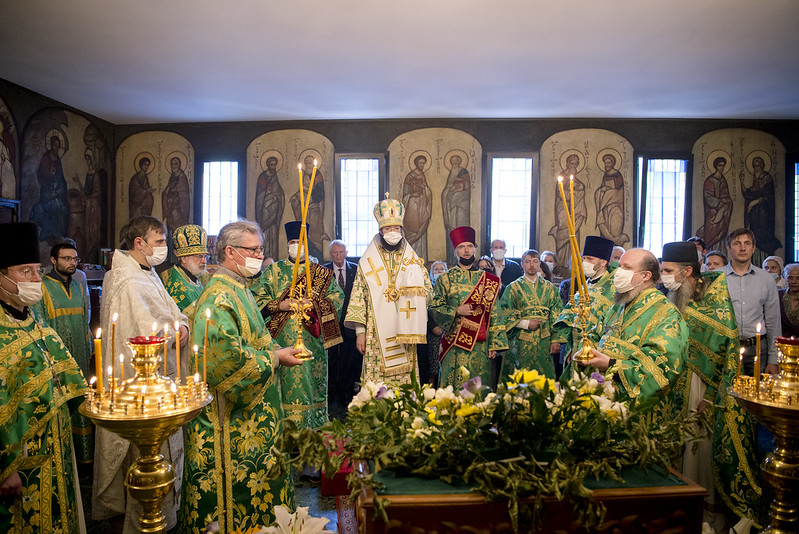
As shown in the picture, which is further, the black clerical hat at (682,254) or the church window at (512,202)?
the church window at (512,202)

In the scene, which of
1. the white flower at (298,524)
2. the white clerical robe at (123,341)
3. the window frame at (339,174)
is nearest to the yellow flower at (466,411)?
the white flower at (298,524)

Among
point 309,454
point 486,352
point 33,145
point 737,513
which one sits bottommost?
point 737,513

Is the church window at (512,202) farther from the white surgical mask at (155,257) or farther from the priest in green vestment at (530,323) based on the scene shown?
the white surgical mask at (155,257)

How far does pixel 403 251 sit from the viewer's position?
16.5 feet

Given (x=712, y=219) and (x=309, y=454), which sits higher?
(x=712, y=219)

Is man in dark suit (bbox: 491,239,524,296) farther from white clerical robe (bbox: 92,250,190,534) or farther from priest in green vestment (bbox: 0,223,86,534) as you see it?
priest in green vestment (bbox: 0,223,86,534)

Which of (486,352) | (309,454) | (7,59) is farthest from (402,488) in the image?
(7,59)

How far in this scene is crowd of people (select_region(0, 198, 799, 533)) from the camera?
2.53 m

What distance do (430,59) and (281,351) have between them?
6.41 m

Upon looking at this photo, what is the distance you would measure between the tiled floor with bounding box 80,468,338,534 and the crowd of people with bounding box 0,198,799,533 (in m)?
0.10

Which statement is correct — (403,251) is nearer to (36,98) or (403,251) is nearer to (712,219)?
(36,98)

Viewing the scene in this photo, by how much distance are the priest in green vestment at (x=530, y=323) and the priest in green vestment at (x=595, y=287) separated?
0.76 meters

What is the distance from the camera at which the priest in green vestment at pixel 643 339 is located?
112 inches

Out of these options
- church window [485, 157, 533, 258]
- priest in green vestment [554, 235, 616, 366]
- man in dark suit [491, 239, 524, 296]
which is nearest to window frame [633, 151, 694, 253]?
church window [485, 157, 533, 258]
